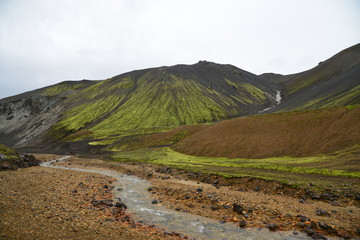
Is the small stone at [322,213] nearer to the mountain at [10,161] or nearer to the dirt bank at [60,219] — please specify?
the dirt bank at [60,219]

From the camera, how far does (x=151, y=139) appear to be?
109875 millimetres

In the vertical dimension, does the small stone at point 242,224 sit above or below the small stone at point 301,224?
above

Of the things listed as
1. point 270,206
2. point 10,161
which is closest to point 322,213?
point 270,206

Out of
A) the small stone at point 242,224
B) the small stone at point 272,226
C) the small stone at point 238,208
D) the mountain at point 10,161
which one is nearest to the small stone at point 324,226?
the small stone at point 272,226

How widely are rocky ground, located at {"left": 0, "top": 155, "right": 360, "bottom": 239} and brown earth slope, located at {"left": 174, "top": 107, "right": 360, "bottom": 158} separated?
25.8 m

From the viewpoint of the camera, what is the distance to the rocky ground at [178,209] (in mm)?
16594

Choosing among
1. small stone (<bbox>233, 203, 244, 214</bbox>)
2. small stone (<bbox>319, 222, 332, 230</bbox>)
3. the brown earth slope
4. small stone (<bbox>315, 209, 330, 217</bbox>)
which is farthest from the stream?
the brown earth slope

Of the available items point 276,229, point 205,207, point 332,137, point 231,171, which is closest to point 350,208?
point 276,229

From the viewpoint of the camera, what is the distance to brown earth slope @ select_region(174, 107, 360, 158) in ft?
169

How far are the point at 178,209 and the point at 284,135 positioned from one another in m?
46.6

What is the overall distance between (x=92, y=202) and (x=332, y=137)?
52295 mm

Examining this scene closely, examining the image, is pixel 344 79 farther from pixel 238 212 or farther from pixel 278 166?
pixel 238 212

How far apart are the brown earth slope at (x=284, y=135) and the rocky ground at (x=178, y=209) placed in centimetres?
2583

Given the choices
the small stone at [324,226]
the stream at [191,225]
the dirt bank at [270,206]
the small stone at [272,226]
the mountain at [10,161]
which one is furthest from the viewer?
the mountain at [10,161]
